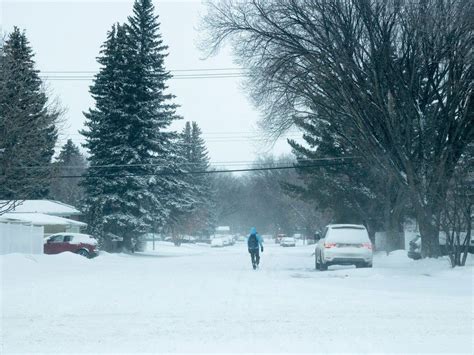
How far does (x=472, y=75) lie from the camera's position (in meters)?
24.7

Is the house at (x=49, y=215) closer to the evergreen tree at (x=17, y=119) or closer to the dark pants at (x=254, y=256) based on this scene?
the evergreen tree at (x=17, y=119)

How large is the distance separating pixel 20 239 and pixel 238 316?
24.8 metres

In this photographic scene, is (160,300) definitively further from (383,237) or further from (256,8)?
(383,237)

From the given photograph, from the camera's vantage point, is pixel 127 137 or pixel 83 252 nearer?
pixel 83 252

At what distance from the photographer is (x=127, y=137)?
4931 cm

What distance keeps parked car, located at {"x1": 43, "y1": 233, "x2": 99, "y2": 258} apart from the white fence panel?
172 inches

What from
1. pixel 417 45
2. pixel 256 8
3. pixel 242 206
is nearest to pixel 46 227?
pixel 256 8

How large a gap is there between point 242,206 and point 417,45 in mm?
105207

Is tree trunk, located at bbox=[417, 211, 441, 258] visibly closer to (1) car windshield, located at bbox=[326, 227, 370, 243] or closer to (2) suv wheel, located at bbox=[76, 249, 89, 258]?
(1) car windshield, located at bbox=[326, 227, 370, 243]

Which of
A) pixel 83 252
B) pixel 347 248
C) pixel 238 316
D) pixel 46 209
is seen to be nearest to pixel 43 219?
pixel 46 209

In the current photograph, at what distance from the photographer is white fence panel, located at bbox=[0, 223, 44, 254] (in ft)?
108

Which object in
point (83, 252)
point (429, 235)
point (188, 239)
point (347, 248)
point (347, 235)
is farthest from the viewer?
point (188, 239)

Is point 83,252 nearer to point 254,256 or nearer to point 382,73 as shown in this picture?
point 254,256

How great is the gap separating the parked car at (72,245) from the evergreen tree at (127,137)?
7.39 metres
